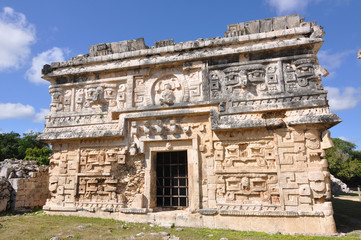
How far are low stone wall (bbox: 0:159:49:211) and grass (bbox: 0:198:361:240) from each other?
112cm

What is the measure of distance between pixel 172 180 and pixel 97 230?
2.61 metres

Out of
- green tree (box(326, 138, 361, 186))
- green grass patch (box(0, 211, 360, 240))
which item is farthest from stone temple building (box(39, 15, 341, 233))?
green tree (box(326, 138, 361, 186))

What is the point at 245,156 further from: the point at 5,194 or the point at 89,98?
the point at 5,194

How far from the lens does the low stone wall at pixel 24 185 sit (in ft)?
27.6

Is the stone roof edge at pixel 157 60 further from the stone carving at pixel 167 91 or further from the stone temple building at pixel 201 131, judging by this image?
the stone carving at pixel 167 91

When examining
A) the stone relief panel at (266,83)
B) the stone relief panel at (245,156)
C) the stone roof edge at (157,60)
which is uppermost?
the stone roof edge at (157,60)

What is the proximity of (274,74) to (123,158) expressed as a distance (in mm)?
5052

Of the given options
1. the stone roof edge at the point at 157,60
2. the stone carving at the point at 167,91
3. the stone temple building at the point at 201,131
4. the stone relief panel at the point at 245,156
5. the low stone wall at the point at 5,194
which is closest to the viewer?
the stone temple building at the point at 201,131

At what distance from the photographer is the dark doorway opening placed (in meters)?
7.54

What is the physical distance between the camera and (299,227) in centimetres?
583

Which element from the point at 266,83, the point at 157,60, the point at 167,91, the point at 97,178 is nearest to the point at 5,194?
the point at 97,178

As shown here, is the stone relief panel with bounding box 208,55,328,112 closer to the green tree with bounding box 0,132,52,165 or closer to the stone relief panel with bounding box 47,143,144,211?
the stone relief panel with bounding box 47,143,144,211

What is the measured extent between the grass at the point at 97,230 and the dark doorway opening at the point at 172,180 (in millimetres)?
1201

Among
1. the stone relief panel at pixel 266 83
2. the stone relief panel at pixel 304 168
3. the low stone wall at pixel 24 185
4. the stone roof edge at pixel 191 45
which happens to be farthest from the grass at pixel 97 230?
the stone roof edge at pixel 191 45
